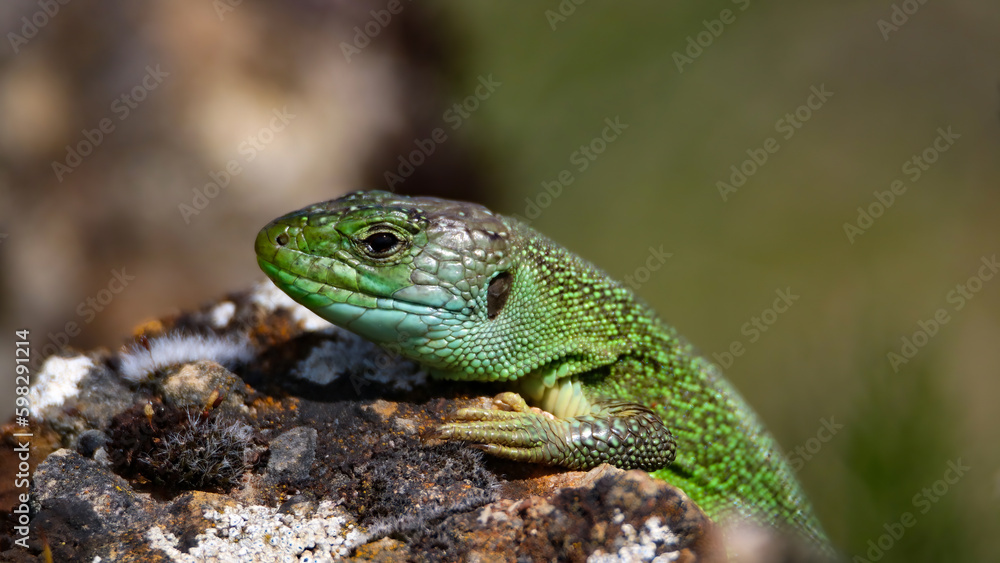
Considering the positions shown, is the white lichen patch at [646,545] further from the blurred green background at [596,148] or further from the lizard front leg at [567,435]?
the blurred green background at [596,148]

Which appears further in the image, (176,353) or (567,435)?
(176,353)

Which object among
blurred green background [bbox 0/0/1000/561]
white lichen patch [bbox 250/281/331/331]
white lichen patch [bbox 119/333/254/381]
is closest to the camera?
white lichen patch [bbox 119/333/254/381]

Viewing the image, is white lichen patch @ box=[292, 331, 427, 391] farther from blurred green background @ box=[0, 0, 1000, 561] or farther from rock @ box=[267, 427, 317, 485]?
blurred green background @ box=[0, 0, 1000, 561]

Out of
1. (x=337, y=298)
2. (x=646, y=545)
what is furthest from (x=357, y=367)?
(x=646, y=545)

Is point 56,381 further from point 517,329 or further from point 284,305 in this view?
point 517,329

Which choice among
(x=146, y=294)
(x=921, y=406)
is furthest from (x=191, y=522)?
(x=146, y=294)

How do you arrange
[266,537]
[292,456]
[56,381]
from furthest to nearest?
[56,381]
[292,456]
[266,537]

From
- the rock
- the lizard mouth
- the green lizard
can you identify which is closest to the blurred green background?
the green lizard
